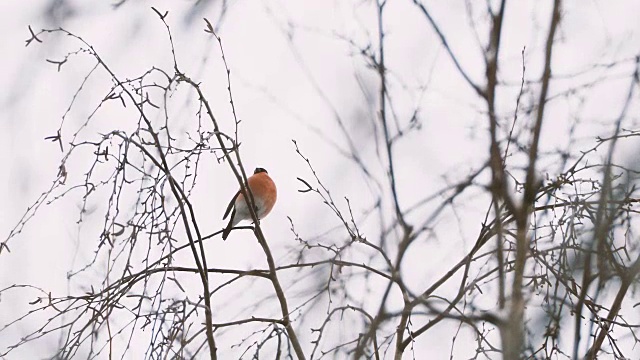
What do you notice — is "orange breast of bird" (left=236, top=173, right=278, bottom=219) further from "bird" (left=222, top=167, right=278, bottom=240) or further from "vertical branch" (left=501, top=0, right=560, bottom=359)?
"vertical branch" (left=501, top=0, right=560, bottom=359)

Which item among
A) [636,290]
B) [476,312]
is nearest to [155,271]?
[476,312]

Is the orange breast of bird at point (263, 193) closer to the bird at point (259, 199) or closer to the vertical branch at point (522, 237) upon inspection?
the bird at point (259, 199)

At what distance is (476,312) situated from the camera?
1563mm

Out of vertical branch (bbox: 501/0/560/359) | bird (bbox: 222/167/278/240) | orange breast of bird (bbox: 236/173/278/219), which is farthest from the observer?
orange breast of bird (bbox: 236/173/278/219)

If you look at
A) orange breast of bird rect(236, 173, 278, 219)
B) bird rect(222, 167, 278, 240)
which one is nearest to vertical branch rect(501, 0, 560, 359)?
bird rect(222, 167, 278, 240)

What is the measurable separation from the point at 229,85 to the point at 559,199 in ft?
2.88

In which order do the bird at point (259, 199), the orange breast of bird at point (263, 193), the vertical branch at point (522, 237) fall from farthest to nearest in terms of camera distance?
the orange breast of bird at point (263, 193) → the bird at point (259, 199) → the vertical branch at point (522, 237)

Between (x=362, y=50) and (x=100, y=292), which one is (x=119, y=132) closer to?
(x=100, y=292)

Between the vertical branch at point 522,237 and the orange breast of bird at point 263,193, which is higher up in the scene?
the orange breast of bird at point 263,193

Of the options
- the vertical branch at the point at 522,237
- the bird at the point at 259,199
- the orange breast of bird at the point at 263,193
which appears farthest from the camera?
the orange breast of bird at the point at 263,193

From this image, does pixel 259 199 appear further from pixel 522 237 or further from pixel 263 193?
pixel 522 237

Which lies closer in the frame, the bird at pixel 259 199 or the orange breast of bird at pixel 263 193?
the bird at pixel 259 199

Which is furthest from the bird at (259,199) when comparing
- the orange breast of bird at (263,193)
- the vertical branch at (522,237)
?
the vertical branch at (522,237)

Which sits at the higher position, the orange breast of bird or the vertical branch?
the orange breast of bird
